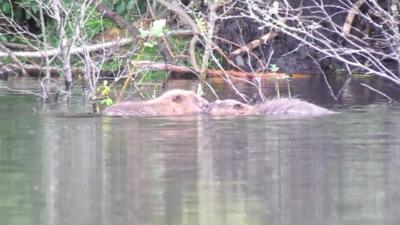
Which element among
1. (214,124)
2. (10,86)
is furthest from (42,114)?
(10,86)

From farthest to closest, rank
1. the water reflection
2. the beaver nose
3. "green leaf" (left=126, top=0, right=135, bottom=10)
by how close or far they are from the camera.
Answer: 1. "green leaf" (left=126, top=0, right=135, bottom=10)
2. the beaver nose
3. the water reflection

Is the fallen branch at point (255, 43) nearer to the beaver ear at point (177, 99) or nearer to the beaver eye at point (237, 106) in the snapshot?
the beaver ear at point (177, 99)

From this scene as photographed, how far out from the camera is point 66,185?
6598mm

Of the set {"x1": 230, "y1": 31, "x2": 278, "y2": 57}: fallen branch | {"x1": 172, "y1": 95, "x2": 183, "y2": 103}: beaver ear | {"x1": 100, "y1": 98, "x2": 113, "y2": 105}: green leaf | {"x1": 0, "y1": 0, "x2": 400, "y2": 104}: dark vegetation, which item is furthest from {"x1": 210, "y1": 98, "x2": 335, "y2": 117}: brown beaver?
{"x1": 230, "y1": 31, "x2": 278, "y2": 57}: fallen branch

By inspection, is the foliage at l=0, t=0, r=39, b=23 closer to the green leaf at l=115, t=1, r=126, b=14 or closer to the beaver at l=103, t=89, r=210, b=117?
the green leaf at l=115, t=1, r=126, b=14

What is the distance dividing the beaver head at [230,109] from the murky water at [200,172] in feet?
2.29

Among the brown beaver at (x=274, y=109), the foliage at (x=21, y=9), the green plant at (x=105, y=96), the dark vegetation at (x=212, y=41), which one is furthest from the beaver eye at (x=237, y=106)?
the foliage at (x=21, y=9)

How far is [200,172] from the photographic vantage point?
23.1 ft

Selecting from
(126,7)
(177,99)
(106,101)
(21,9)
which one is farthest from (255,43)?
(177,99)

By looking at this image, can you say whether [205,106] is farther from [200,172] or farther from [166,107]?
[200,172]

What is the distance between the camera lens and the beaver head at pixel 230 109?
11547 mm

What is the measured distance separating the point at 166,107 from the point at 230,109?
2.30ft

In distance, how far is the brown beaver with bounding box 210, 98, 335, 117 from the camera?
11453mm

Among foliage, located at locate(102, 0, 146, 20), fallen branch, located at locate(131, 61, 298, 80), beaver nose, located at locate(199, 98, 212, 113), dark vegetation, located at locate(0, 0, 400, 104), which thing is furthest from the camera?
foliage, located at locate(102, 0, 146, 20)
